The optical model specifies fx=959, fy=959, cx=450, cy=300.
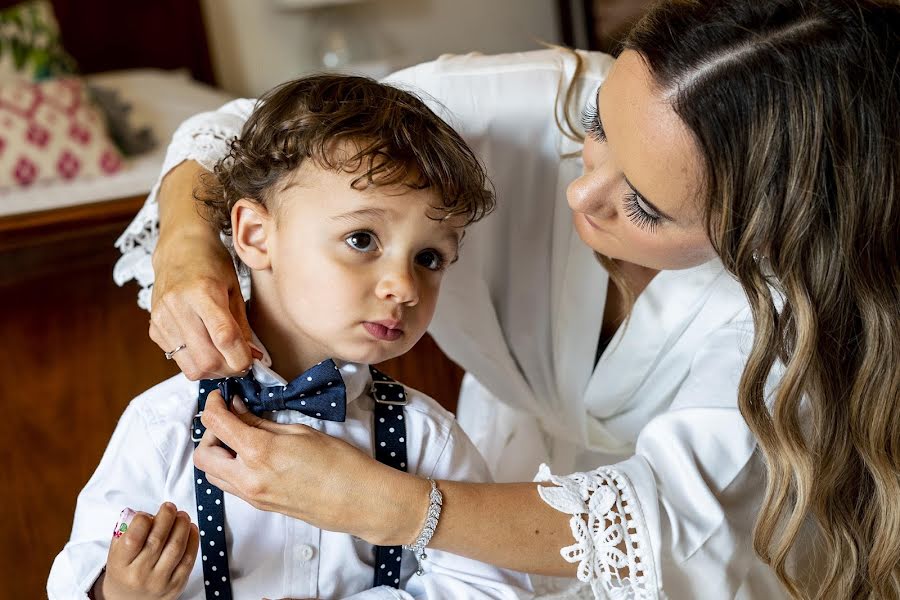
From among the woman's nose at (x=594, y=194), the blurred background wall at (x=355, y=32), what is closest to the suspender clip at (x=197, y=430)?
the woman's nose at (x=594, y=194)

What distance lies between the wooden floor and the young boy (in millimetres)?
875

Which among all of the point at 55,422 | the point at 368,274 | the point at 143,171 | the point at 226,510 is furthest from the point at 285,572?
the point at 143,171

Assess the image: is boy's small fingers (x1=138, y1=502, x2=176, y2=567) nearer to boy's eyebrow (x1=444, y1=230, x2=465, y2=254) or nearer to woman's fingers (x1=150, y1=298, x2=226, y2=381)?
woman's fingers (x1=150, y1=298, x2=226, y2=381)

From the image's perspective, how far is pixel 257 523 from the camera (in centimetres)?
108

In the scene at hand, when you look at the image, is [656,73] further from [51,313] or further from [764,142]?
[51,313]

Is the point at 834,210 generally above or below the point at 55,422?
above

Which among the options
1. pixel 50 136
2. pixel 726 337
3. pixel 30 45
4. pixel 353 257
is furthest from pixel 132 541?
pixel 30 45

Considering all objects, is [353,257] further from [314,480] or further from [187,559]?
[187,559]

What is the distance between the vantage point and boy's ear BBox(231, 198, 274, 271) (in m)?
1.07

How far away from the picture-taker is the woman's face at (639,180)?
3.35 feet

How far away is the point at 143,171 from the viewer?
8.89 ft

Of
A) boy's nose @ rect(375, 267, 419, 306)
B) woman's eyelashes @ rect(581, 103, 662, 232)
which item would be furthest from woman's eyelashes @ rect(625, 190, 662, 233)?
boy's nose @ rect(375, 267, 419, 306)

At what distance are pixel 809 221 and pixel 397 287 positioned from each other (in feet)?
1.44

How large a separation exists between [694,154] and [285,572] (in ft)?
2.12
